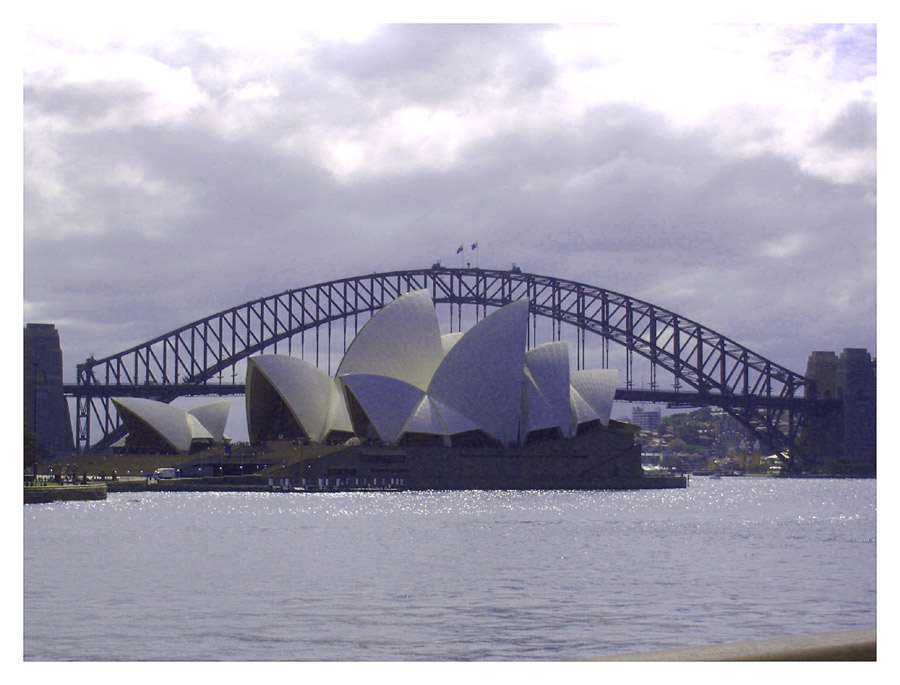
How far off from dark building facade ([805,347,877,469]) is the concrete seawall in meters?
121

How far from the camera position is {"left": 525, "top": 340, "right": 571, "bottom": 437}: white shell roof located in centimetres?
9119

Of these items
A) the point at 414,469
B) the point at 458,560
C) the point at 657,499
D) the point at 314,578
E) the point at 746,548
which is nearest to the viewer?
the point at 314,578

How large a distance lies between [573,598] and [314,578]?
242 inches

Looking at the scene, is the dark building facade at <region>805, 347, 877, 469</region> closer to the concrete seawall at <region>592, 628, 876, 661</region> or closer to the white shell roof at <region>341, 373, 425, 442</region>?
the white shell roof at <region>341, 373, 425, 442</region>

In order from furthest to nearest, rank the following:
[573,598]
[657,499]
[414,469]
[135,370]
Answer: [135,370], [414,469], [657,499], [573,598]

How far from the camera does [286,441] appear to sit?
92.9m

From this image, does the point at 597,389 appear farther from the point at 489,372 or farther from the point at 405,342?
the point at 405,342

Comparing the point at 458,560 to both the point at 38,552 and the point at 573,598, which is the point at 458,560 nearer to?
the point at 573,598

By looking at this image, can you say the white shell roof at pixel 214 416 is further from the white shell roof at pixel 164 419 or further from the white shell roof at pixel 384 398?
the white shell roof at pixel 384 398

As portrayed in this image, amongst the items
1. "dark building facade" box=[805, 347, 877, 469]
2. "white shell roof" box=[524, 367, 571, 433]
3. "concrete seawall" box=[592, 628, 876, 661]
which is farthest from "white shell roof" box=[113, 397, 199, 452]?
"concrete seawall" box=[592, 628, 876, 661]

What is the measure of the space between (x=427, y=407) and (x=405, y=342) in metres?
4.80

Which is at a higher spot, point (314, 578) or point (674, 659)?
point (674, 659)

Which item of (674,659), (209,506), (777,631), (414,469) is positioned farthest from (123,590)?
(414,469)

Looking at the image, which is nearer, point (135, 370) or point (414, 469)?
point (414, 469)
